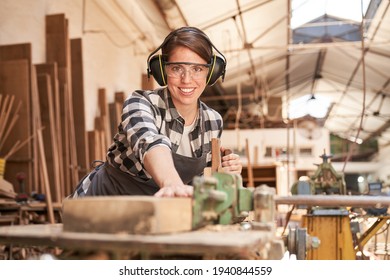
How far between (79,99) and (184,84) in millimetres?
4218

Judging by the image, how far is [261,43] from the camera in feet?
25.7

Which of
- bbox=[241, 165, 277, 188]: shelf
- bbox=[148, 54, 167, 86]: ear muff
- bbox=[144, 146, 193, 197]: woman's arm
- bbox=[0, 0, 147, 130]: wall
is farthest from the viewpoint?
bbox=[241, 165, 277, 188]: shelf

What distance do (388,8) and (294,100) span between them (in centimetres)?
840

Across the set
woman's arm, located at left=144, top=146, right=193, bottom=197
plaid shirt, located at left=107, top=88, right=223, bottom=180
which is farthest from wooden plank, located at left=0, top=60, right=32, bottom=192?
woman's arm, located at left=144, top=146, right=193, bottom=197

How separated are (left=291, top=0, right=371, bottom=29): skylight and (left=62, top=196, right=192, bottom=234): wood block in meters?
5.41

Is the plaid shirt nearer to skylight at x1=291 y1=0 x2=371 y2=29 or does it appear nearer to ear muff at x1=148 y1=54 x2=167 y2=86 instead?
ear muff at x1=148 y1=54 x2=167 y2=86

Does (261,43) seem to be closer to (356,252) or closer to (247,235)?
(356,252)

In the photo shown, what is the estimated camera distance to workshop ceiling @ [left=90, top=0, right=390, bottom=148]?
5.82m

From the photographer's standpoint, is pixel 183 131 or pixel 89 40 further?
pixel 89 40

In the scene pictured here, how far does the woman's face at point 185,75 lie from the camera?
5.31ft

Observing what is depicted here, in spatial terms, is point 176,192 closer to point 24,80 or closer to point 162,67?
point 162,67

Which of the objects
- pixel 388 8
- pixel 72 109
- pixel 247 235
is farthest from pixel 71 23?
pixel 247 235

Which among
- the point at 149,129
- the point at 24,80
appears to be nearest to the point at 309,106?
the point at 24,80

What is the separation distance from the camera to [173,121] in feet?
5.61
